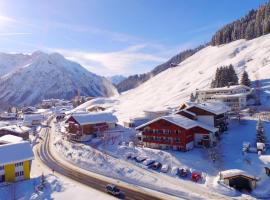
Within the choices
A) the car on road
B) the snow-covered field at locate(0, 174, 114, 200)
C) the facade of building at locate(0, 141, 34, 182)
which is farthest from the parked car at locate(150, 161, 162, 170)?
the facade of building at locate(0, 141, 34, 182)

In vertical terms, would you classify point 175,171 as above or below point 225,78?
below

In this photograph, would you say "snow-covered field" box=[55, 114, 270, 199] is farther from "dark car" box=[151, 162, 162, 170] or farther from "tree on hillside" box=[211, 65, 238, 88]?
"tree on hillside" box=[211, 65, 238, 88]

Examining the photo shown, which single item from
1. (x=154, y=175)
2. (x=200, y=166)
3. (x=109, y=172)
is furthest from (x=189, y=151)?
(x=109, y=172)

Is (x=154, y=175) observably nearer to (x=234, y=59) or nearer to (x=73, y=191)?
(x=73, y=191)

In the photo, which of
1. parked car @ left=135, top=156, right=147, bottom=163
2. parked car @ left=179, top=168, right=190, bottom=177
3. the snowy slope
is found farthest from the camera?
the snowy slope

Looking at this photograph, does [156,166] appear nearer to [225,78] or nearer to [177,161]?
[177,161]

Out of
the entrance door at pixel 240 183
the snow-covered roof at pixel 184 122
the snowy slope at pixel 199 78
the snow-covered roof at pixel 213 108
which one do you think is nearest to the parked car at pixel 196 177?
the entrance door at pixel 240 183

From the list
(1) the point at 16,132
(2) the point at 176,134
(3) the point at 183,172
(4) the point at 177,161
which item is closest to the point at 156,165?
(4) the point at 177,161
